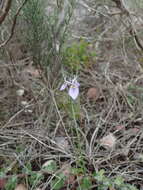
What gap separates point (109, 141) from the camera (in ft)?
6.23

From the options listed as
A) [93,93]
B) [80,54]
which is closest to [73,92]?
[93,93]

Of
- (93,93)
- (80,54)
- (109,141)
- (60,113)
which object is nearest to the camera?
(109,141)

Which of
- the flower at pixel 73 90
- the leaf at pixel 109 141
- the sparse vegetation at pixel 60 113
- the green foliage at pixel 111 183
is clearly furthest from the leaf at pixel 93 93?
the green foliage at pixel 111 183

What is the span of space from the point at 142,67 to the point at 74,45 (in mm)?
569

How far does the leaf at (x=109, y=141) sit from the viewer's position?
187 centimetres

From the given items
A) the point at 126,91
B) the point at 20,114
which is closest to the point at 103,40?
the point at 126,91

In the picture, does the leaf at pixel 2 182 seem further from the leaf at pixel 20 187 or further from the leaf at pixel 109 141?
the leaf at pixel 109 141

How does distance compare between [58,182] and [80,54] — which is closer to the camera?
[58,182]

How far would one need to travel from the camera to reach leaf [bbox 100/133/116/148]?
187 centimetres

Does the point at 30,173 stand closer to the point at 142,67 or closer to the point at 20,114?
the point at 20,114

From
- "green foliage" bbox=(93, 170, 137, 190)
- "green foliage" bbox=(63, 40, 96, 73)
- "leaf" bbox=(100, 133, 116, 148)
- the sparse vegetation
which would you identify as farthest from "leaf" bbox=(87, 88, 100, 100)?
"green foliage" bbox=(93, 170, 137, 190)

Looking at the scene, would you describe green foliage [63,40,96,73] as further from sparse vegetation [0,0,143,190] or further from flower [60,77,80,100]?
flower [60,77,80,100]

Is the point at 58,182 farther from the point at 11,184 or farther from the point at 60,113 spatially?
the point at 60,113

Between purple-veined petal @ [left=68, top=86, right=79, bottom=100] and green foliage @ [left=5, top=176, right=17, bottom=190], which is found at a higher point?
purple-veined petal @ [left=68, top=86, right=79, bottom=100]
